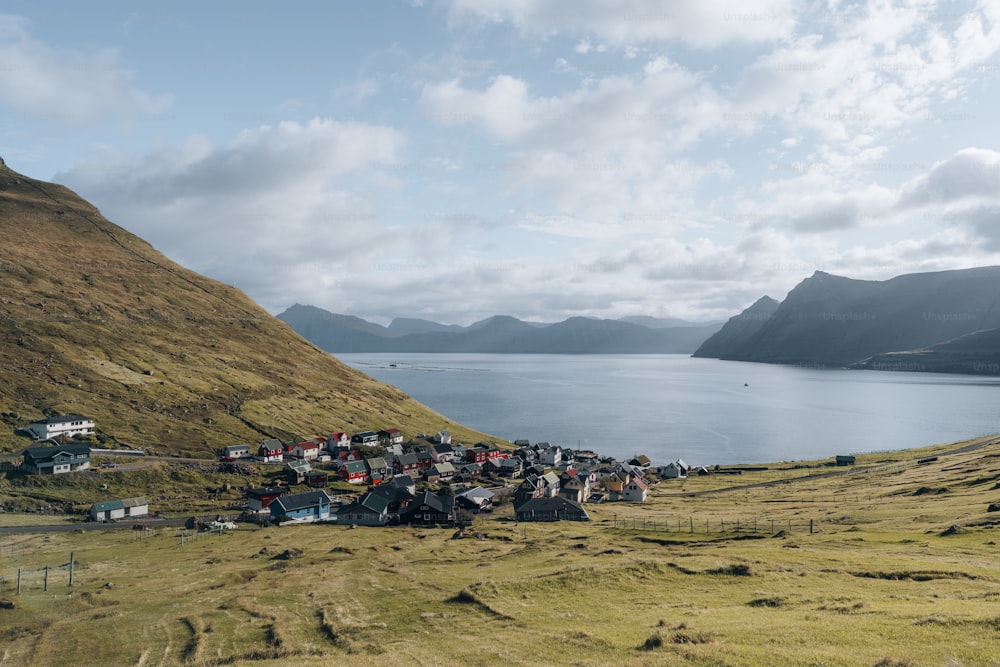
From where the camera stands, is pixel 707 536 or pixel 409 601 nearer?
pixel 409 601

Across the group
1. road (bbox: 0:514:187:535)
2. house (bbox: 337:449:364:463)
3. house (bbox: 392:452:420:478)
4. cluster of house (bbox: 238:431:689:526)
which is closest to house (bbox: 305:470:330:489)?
cluster of house (bbox: 238:431:689:526)

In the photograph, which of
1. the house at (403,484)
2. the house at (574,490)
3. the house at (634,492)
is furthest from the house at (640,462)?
the house at (403,484)

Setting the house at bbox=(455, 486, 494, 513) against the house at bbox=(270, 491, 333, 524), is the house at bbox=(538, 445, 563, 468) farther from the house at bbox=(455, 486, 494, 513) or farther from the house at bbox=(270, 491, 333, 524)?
the house at bbox=(270, 491, 333, 524)

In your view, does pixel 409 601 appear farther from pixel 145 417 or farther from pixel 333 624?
pixel 145 417

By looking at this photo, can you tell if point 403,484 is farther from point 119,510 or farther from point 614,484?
point 119,510


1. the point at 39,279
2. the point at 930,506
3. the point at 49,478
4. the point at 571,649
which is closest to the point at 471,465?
the point at 49,478

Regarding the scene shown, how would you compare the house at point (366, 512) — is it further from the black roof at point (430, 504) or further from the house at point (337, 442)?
the house at point (337, 442)
